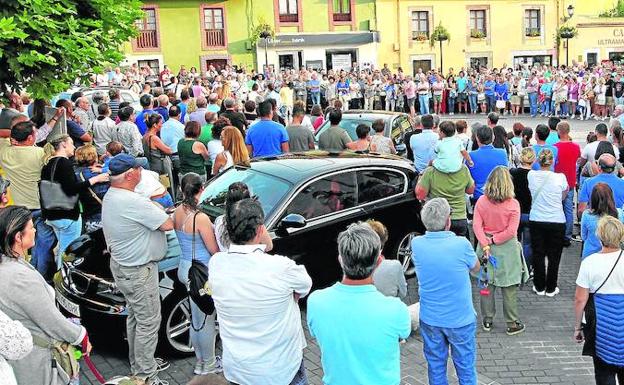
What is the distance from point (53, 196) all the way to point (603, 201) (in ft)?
18.4

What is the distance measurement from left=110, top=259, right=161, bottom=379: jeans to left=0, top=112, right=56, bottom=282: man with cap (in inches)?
96.2

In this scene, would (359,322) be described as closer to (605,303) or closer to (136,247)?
(605,303)

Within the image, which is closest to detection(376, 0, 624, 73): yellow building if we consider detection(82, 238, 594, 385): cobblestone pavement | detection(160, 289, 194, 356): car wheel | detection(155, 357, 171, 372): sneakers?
detection(82, 238, 594, 385): cobblestone pavement

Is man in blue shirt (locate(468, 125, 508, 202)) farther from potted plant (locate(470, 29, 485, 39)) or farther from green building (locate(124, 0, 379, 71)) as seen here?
potted plant (locate(470, 29, 485, 39))

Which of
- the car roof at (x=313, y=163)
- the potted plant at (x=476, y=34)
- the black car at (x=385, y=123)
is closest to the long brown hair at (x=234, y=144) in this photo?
the car roof at (x=313, y=163)

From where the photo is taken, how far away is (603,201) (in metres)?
6.59

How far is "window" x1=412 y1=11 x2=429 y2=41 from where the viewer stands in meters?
42.4

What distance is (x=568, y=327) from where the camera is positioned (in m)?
7.29

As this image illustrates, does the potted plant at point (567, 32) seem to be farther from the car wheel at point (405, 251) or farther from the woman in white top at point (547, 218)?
the car wheel at point (405, 251)

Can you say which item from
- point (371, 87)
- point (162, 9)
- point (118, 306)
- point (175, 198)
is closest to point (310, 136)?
point (175, 198)

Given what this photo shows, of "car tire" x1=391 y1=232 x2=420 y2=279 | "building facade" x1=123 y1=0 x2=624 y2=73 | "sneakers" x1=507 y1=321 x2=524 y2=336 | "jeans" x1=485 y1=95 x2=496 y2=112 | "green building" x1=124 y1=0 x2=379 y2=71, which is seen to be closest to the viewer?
"sneakers" x1=507 y1=321 x2=524 y2=336

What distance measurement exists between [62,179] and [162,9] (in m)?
34.4

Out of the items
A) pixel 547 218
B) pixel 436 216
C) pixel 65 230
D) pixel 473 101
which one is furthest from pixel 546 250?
pixel 473 101

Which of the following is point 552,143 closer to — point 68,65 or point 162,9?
point 68,65
